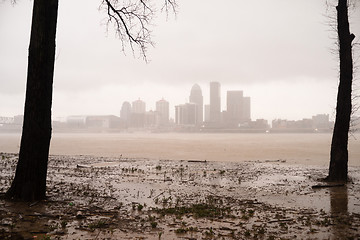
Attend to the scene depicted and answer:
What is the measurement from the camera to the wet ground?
4738 mm

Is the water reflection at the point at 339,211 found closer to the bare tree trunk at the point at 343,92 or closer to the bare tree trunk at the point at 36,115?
the bare tree trunk at the point at 343,92

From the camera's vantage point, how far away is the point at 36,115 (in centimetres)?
655

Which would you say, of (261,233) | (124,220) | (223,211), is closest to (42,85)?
(124,220)

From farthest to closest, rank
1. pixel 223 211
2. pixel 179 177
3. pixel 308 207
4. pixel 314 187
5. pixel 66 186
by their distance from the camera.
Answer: pixel 179 177 < pixel 314 187 < pixel 66 186 < pixel 308 207 < pixel 223 211

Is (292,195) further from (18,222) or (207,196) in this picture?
(18,222)

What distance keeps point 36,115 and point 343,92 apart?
37.9 feet

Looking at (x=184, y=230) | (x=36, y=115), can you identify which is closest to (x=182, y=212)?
(x=184, y=230)

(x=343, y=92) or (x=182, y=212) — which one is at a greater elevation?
(x=343, y=92)

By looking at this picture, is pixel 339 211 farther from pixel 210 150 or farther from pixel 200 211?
pixel 210 150

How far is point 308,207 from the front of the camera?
6.87m

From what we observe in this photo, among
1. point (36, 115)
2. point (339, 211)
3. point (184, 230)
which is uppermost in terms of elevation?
point (36, 115)

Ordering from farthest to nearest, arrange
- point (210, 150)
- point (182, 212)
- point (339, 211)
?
point (210, 150)
point (339, 211)
point (182, 212)

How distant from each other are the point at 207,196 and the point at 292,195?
9.25ft

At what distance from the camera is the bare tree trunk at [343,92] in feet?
36.0
